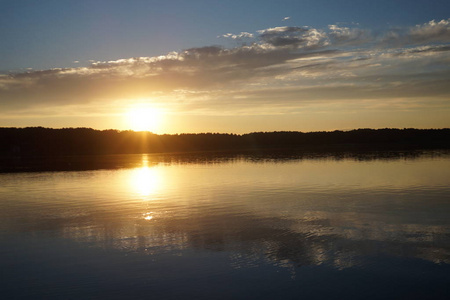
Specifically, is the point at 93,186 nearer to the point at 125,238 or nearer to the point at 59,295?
the point at 125,238

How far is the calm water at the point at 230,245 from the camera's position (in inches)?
356

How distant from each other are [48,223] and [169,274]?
26.8 feet

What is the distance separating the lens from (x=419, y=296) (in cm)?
835

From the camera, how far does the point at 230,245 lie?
12164 millimetres

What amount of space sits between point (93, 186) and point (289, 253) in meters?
19.7

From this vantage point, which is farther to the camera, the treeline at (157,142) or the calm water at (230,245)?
the treeline at (157,142)

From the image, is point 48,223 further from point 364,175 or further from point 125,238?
point 364,175

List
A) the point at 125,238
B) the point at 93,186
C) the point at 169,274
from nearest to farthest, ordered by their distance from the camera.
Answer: the point at 169,274 → the point at 125,238 → the point at 93,186

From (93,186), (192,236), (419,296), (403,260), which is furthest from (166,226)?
(93,186)

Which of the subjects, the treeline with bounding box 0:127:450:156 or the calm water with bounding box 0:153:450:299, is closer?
the calm water with bounding box 0:153:450:299

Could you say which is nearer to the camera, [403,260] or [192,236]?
[403,260]

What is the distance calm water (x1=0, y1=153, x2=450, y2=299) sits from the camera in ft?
29.7

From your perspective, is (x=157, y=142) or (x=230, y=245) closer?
(x=230, y=245)

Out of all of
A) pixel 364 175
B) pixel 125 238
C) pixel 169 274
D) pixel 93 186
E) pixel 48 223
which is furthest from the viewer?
pixel 364 175
